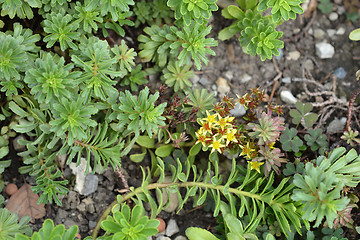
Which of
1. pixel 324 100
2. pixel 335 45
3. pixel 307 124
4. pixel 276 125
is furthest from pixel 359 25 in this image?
pixel 276 125

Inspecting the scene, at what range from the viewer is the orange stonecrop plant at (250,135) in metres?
3.16

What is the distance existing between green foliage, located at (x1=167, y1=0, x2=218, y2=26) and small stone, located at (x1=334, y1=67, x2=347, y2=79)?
1611mm

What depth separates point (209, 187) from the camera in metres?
3.27

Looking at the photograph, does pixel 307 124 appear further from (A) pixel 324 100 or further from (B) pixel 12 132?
(B) pixel 12 132

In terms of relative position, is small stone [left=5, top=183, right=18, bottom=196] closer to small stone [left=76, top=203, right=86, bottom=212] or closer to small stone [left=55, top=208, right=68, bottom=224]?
small stone [left=55, top=208, right=68, bottom=224]

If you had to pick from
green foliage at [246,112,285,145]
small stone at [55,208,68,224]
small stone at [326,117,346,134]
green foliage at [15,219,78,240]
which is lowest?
small stone at [55,208,68,224]

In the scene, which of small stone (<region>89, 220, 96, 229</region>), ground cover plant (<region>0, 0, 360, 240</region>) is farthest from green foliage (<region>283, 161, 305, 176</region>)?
small stone (<region>89, 220, 96, 229</region>)

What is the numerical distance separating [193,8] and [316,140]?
58.1 inches

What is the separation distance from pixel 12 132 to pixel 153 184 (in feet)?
3.98

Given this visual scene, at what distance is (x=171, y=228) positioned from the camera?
359cm

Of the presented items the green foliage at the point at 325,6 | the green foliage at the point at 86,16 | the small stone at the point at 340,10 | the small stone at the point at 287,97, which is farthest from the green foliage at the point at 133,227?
the small stone at the point at 340,10

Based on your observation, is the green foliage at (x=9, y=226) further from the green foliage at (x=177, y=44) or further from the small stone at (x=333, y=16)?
the small stone at (x=333, y=16)

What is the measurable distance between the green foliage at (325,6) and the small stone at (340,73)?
62 cm

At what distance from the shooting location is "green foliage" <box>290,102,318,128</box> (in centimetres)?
365
